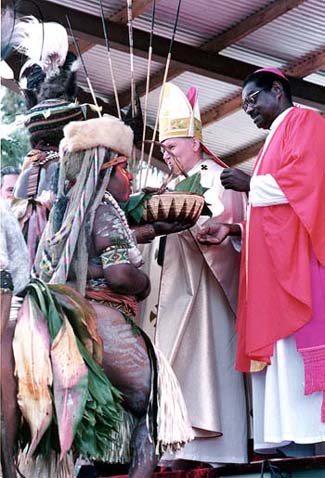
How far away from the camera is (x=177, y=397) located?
414cm

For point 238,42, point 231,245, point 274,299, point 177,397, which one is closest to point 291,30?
point 238,42

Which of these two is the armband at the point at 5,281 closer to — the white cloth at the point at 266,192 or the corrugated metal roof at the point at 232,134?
the white cloth at the point at 266,192

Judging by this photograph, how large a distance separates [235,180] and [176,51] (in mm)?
2449

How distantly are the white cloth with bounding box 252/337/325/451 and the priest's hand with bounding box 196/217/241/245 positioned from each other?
0.63m

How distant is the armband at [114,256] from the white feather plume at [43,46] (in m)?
1.03

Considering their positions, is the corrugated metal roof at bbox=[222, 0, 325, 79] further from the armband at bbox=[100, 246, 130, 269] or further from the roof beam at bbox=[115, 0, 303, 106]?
the armband at bbox=[100, 246, 130, 269]

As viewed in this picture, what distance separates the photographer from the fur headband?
437cm

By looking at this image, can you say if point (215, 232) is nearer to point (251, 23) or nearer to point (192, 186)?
point (192, 186)

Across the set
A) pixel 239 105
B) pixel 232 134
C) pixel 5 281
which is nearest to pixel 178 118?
pixel 5 281

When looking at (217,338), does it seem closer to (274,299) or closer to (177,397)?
(274,299)

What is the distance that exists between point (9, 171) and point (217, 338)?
1745mm

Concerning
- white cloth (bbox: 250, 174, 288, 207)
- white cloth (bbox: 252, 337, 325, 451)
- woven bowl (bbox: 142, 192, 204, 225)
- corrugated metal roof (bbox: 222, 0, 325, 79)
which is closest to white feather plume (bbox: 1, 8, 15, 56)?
woven bowl (bbox: 142, 192, 204, 225)

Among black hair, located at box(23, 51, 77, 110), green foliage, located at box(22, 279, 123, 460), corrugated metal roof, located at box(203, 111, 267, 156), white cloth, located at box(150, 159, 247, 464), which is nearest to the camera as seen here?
green foliage, located at box(22, 279, 123, 460)

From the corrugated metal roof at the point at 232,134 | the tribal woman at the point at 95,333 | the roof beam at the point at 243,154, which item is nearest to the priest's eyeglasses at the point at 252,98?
the tribal woman at the point at 95,333
